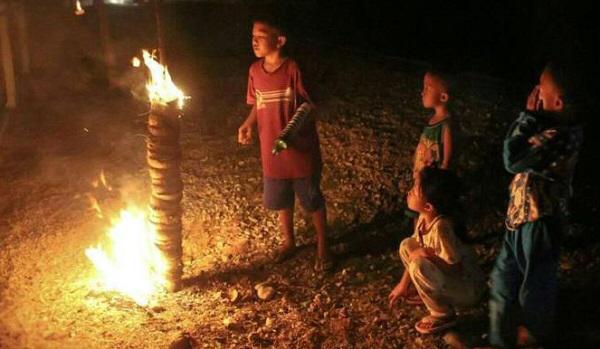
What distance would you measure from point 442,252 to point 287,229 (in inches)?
66.7

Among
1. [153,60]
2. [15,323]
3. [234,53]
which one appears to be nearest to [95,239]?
[15,323]

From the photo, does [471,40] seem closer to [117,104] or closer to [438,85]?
[117,104]

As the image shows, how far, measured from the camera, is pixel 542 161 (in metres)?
3.16

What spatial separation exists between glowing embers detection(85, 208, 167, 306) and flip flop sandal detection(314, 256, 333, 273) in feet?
4.14

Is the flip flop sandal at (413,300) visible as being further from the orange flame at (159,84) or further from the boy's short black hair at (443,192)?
the orange flame at (159,84)

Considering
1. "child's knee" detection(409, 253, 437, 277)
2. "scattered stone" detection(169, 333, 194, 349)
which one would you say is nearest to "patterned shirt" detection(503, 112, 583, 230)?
"child's knee" detection(409, 253, 437, 277)

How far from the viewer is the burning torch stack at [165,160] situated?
4.02 meters

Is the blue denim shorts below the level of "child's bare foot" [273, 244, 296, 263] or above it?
above

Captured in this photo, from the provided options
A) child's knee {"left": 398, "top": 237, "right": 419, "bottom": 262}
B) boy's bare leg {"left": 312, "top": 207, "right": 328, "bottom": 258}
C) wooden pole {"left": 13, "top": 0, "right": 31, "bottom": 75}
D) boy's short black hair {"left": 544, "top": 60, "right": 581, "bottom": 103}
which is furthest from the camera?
wooden pole {"left": 13, "top": 0, "right": 31, "bottom": 75}

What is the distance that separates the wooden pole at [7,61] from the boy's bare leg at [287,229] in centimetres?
762

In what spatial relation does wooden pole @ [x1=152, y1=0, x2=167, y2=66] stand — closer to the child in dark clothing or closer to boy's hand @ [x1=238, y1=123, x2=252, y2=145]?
boy's hand @ [x1=238, y1=123, x2=252, y2=145]

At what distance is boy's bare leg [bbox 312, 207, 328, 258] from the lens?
4730 mm

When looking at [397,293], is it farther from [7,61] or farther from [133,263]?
[7,61]

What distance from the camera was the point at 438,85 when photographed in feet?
13.0
